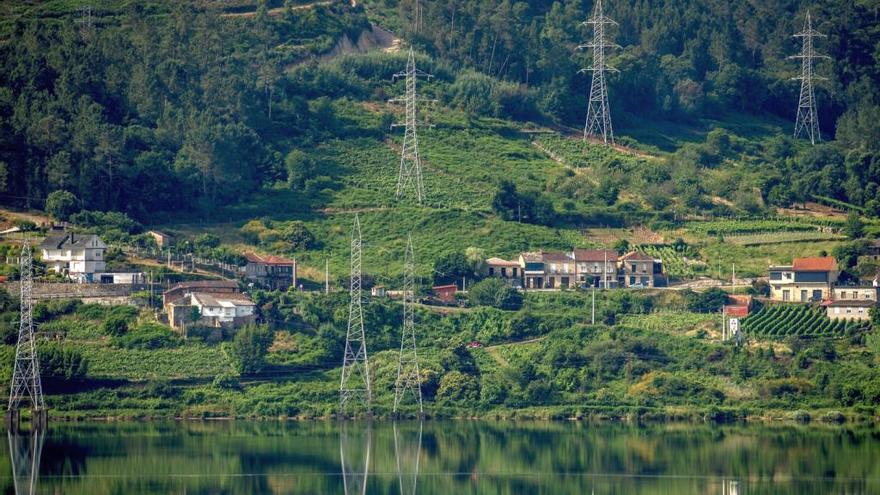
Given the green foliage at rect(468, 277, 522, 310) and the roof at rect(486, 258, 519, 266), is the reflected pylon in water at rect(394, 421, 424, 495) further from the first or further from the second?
the roof at rect(486, 258, 519, 266)

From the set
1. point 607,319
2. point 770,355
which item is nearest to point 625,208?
point 607,319

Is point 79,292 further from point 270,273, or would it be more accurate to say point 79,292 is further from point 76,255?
point 270,273

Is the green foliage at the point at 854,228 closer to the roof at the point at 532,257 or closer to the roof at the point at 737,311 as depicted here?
the roof at the point at 737,311

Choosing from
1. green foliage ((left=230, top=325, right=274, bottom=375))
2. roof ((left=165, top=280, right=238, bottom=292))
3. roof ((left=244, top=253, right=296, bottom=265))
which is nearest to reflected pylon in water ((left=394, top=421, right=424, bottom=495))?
green foliage ((left=230, top=325, right=274, bottom=375))

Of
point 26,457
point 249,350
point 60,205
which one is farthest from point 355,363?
point 60,205

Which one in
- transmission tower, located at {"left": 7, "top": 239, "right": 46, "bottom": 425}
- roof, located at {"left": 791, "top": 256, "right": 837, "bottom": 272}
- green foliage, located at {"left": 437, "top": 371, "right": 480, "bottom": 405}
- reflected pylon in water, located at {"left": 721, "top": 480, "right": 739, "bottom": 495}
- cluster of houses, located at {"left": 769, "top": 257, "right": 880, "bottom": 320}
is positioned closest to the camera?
reflected pylon in water, located at {"left": 721, "top": 480, "right": 739, "bottom": 495}

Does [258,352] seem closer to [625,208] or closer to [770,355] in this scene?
[770,355]

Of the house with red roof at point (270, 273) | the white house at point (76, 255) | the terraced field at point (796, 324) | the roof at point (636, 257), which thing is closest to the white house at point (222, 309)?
the house with red roof at point (270, 273)
